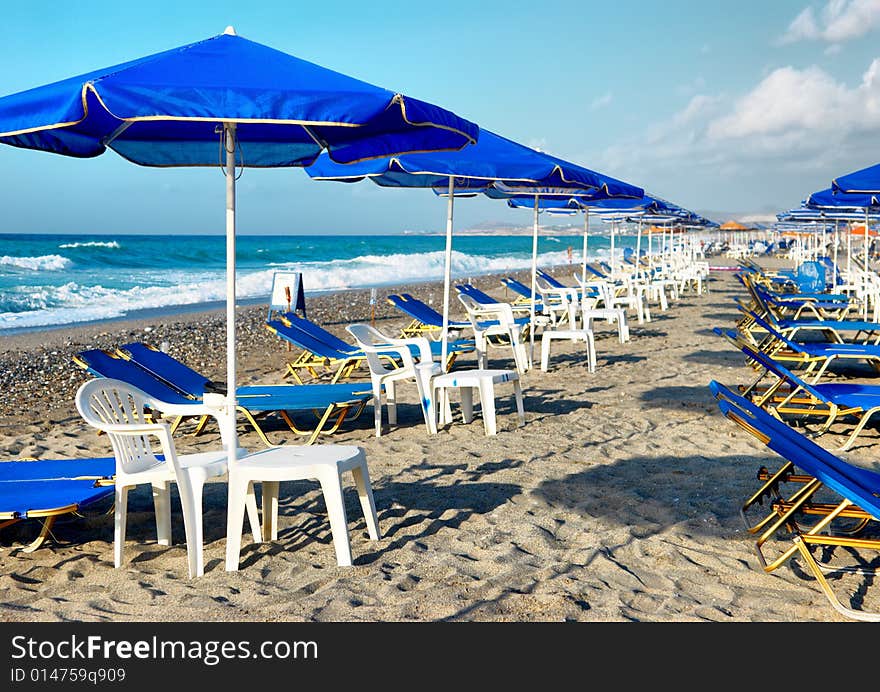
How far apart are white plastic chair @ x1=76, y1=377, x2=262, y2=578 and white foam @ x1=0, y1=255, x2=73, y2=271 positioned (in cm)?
3405

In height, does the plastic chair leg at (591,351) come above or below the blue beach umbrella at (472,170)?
below

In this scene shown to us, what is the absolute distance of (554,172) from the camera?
680cm

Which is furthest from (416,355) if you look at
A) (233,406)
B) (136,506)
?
(233,406)

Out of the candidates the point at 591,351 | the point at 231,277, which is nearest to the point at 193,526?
the point at 231,277

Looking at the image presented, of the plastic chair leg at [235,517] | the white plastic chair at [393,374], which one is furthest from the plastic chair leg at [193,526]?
the white plastic chair at [393,374]

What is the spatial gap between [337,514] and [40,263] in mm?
36254

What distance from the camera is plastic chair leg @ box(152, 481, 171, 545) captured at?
393 cm

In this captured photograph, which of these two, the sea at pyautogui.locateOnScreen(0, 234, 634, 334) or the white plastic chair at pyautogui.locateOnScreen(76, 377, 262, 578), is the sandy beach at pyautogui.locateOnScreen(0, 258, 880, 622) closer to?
the white plastic chair at pyautogui.locateOnScreen(76, 377, 262, 578)

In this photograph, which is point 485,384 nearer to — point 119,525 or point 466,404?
point 466,404

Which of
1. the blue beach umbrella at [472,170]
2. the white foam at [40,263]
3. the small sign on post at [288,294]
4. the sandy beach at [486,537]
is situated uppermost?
the blue beach umbrella at [472,170]

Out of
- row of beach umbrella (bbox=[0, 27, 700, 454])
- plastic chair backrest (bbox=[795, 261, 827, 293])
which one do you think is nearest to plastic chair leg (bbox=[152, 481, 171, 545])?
row of beach umbrella (bbox=[0, 27, 700, 454])

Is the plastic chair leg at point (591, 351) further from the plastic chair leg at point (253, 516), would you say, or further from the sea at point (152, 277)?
the sea at point (152, 277)

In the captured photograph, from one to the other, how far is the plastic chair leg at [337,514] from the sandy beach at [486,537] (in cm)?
7

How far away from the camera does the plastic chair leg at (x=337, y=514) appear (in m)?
3.62
